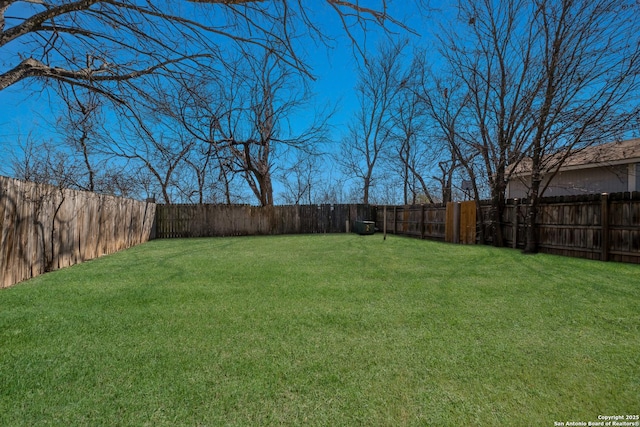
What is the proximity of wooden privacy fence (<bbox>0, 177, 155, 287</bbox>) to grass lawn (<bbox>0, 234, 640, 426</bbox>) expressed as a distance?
0.78 m

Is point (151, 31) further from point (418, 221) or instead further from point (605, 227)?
point (418, 221)

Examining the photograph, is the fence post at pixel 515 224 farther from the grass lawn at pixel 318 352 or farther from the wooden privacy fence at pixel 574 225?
the grass lawn at pixel 318 352

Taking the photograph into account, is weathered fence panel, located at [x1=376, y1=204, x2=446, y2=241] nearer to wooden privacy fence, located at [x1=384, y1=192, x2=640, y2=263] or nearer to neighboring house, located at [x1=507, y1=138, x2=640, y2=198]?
wooden privacy fence, located at [x1=384, y1=192, x2=640, y2=263]

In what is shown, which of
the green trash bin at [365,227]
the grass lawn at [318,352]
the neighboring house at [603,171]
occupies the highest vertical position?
the neighboring house at [603,171]

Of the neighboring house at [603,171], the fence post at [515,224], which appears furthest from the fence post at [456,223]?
the fence post at [515,224]

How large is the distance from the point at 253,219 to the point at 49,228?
9041 mm

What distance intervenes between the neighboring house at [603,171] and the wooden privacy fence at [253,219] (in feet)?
24.8

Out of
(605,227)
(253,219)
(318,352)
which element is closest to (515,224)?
(605,227)

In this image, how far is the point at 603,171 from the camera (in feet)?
32.7

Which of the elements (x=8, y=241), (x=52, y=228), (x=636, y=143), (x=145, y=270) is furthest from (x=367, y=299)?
(x=636, y=143)

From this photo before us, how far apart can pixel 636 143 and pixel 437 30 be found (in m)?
7.63

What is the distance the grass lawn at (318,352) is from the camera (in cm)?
142

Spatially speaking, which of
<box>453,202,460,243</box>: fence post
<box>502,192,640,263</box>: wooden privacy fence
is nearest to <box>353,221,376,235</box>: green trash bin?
<box>453,202,460,243</box>: fence post

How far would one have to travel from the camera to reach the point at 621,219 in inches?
219
